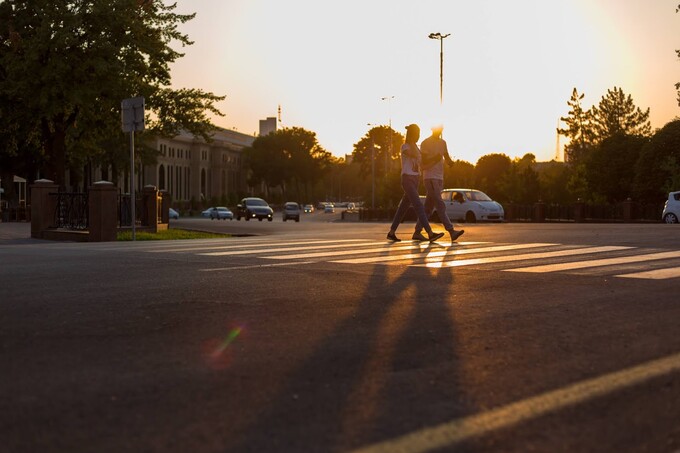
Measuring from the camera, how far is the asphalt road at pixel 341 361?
338 cm

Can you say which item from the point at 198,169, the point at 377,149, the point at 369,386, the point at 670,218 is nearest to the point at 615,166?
the point at 670,218

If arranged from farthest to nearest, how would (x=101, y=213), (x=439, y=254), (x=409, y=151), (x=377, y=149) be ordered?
(x=377, y=149) → (x=101, y=213) → (x=409, y=151) → (x=439, y=254)

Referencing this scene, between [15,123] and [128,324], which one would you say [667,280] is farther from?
[15,123]

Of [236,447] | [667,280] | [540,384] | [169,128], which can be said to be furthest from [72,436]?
[169,128]

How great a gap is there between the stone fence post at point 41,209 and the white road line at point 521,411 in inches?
773

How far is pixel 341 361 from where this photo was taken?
467 centimetres

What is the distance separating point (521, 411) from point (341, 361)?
49.3 inches

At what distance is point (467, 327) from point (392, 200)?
66359 millimetres

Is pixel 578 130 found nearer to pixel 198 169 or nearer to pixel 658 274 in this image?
pixel 198 169

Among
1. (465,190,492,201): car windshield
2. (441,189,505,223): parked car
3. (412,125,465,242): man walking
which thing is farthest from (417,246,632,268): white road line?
(465,190,492,201): car windshield

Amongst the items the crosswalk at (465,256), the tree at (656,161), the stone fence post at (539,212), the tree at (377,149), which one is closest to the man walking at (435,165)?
the crosswalk at (465,256)

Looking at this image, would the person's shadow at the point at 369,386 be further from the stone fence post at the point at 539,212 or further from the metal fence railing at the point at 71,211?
the stone fence post at the point at 539,212

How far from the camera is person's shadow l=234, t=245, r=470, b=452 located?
11.1 ft

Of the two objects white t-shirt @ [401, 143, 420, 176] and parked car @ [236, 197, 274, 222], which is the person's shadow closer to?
white t-shirt @ [401, 143, 420, 176]
